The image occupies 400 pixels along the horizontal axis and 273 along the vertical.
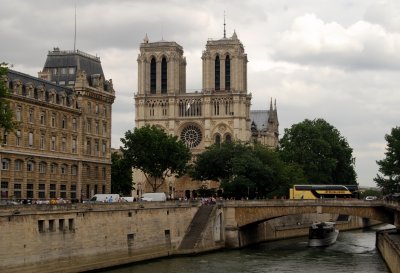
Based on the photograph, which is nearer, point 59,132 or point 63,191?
point 59,132

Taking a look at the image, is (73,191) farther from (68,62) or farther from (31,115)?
(68,62)

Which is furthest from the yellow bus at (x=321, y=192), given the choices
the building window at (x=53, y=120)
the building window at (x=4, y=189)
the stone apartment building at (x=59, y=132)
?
the building window at (x=4, y=189)

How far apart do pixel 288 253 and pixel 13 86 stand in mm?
33710

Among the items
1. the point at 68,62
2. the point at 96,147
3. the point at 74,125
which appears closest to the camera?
the point at 74,125

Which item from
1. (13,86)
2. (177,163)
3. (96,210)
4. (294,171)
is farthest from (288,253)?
(294,171)

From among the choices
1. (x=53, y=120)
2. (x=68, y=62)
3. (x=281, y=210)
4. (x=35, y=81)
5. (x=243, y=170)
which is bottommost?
(x=281, y=210)

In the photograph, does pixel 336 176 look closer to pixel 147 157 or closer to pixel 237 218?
pixel 147 157

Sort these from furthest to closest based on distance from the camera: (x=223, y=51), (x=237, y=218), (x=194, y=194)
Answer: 1. (x=223, y=51)
2. (x=194, y=194)
3. (x=237, y=218)

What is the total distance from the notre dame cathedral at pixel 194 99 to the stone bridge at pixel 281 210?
261 feet

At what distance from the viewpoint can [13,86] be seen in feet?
289

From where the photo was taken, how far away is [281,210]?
92.7 metres

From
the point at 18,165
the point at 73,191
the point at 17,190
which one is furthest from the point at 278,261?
the point at 73,191

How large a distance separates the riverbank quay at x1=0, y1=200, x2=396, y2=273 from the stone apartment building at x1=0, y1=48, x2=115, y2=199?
56.0ft

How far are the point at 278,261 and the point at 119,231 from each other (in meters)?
15.4
